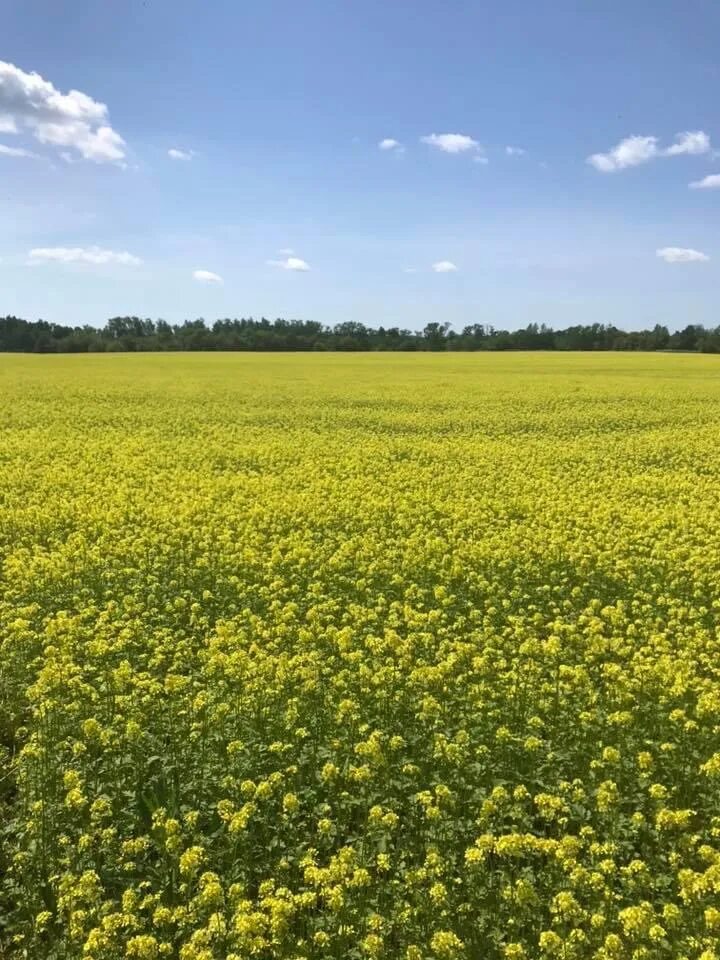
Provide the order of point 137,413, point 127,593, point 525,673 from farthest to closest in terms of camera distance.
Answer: point 137,413 → point 127,593 → point 525,673

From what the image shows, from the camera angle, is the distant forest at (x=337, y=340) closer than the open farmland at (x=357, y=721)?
No

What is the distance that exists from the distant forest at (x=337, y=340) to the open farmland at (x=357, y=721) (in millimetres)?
83282

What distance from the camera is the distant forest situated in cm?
9319

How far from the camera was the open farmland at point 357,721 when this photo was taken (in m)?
4.29

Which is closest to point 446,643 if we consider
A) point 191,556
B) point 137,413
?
point 191,556

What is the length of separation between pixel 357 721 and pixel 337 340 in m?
95.1

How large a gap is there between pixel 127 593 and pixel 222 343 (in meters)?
91.9

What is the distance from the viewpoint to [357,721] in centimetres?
606

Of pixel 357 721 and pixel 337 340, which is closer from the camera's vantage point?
pixel 357 721

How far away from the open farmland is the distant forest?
83.3m

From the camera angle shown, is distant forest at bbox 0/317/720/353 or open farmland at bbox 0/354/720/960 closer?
open farmland at bbox 0/354/720/960

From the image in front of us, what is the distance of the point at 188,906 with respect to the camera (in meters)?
4.36

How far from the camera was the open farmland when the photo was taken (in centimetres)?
429

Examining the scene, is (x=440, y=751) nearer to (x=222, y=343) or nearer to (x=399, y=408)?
(x=399, y=408)
